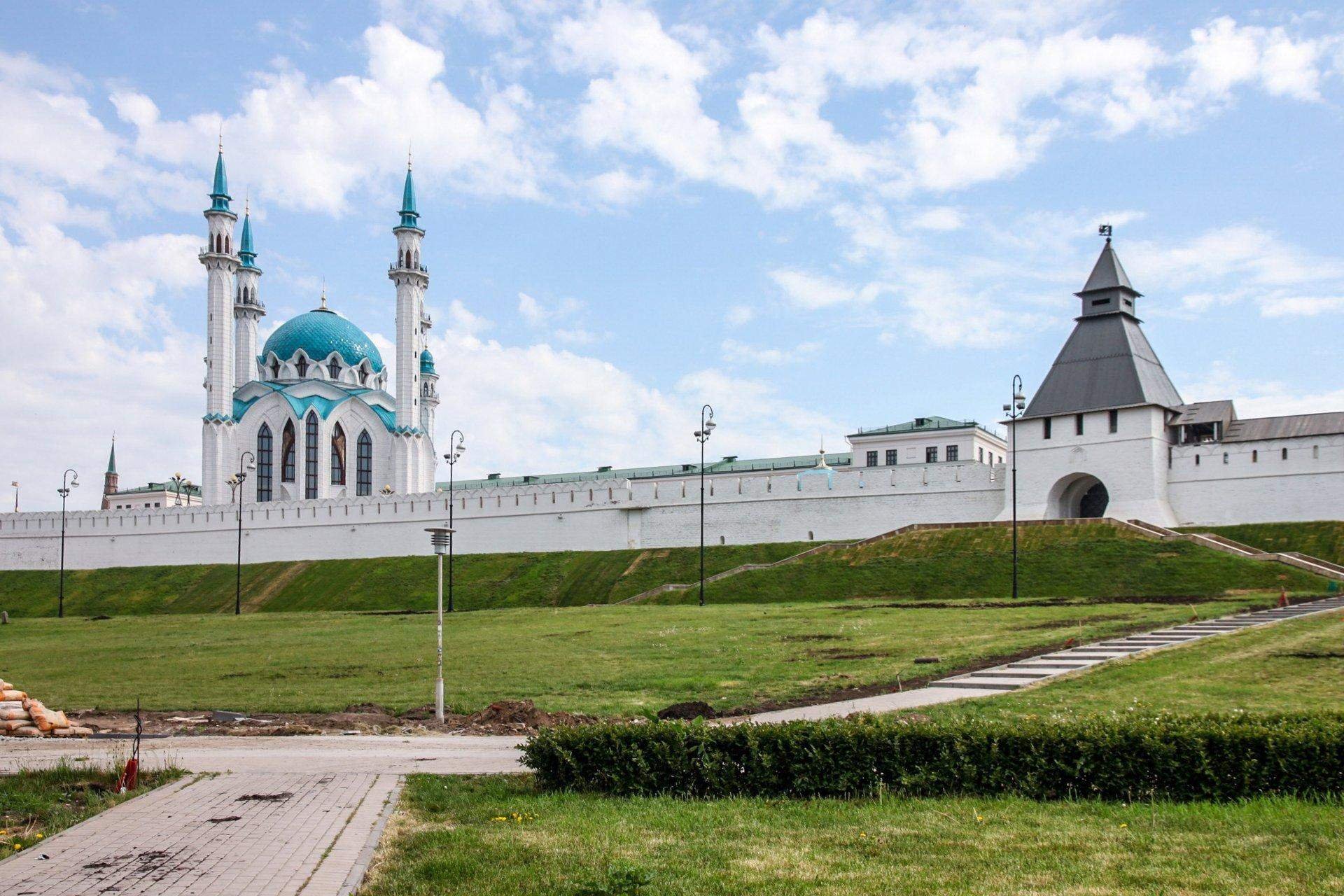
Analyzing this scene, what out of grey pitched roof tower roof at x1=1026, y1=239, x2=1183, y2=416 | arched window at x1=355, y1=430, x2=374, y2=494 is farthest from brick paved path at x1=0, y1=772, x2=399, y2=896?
arched window at x1=355, y1=430, x2=374, y2=494

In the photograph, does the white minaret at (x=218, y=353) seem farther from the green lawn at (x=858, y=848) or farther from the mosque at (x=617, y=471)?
the green lawn at (x=858, y=848)

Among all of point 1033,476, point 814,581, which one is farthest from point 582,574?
point 1033,476

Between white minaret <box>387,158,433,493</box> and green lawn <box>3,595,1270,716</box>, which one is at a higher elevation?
white minaret <box>387,158,433,493</box>

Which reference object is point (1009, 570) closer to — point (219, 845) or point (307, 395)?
point (219, 845)

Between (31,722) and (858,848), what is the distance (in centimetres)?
1213

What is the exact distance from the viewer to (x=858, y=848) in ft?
26.1

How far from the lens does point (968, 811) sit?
886 centimetres

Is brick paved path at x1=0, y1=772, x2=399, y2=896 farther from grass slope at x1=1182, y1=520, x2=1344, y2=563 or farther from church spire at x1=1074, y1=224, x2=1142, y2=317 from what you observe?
church spire at x1=1074, y1=224, x2=1142, y2=317

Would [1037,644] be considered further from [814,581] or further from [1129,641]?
[814,581]

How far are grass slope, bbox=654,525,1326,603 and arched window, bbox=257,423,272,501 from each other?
160 feet

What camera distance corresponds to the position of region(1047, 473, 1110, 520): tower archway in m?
48.7

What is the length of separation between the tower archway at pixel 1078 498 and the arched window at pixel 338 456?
177 ft

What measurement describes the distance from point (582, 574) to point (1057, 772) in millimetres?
44513

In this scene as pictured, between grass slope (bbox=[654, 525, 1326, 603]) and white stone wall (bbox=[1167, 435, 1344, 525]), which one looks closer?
grass slope (bbox=[654, 525, 1326, 603])
